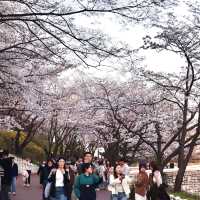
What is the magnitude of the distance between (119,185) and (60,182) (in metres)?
1.59

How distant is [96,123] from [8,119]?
23.7 ft

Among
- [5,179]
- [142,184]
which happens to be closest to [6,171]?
[5,179]

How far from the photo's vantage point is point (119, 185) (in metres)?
11.9

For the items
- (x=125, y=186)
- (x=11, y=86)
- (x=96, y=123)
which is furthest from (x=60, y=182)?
(x=96, y=123)

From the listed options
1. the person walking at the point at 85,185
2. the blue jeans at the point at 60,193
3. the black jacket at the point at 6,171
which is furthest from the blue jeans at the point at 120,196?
the black jacket at the point at 6,171

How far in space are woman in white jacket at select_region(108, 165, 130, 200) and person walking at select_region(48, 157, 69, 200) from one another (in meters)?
1.29

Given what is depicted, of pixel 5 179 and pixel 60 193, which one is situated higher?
pixel 5 179

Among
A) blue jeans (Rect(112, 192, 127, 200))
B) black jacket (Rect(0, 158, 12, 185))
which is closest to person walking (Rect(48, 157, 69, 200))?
blue jeans (Rect(112, 192, 127, 200))

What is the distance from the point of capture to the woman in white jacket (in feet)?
39.0

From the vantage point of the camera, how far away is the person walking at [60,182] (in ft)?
36.8

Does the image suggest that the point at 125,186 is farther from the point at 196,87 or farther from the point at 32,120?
the point at 32,120

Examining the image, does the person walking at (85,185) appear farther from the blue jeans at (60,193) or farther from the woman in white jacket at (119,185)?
the woman in white jacket at (119,185)

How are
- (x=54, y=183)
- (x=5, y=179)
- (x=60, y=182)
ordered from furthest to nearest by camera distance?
(x=5, y=179)
(x=54, y=183)
(x=60, y=182)

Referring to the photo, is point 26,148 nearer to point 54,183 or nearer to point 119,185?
point 119,185
